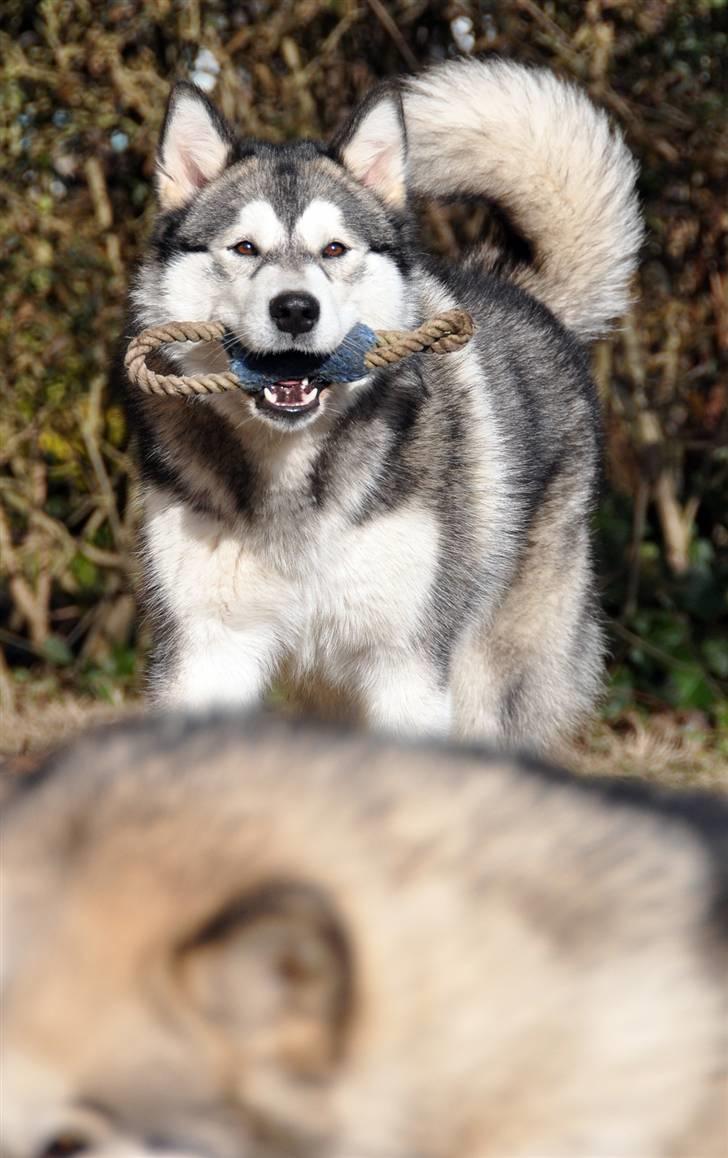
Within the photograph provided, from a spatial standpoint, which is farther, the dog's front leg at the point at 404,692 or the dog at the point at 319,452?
the dog's front leg at the point at 404,692

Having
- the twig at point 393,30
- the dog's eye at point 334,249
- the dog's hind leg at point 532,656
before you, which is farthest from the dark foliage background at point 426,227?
the dog's eye at point 334,249

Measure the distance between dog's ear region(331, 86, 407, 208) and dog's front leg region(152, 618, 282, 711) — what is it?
1.48m

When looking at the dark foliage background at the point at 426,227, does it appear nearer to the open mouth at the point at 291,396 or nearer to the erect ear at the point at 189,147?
the erect ear at the point at 189,147

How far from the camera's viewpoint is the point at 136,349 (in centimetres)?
492

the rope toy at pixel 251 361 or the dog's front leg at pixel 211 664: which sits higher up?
the rope toy at pixel 251 361

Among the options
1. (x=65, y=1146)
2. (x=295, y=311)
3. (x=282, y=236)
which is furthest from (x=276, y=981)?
(x=282, y=236)

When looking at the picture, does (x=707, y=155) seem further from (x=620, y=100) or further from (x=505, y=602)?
(x=505, y=602)

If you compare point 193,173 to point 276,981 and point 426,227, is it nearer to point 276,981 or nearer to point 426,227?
point 426,227

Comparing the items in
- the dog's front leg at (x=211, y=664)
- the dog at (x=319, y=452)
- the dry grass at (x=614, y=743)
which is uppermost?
the dog at (x=319, y=452)

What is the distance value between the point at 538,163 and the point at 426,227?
1690 mm

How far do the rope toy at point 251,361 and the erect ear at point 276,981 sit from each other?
3163 millimetres

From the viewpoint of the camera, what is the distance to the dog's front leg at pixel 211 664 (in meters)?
4.87

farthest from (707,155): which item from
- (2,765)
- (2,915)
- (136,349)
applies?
(2,915)

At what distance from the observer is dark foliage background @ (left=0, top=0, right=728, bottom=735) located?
7191 millimetres
